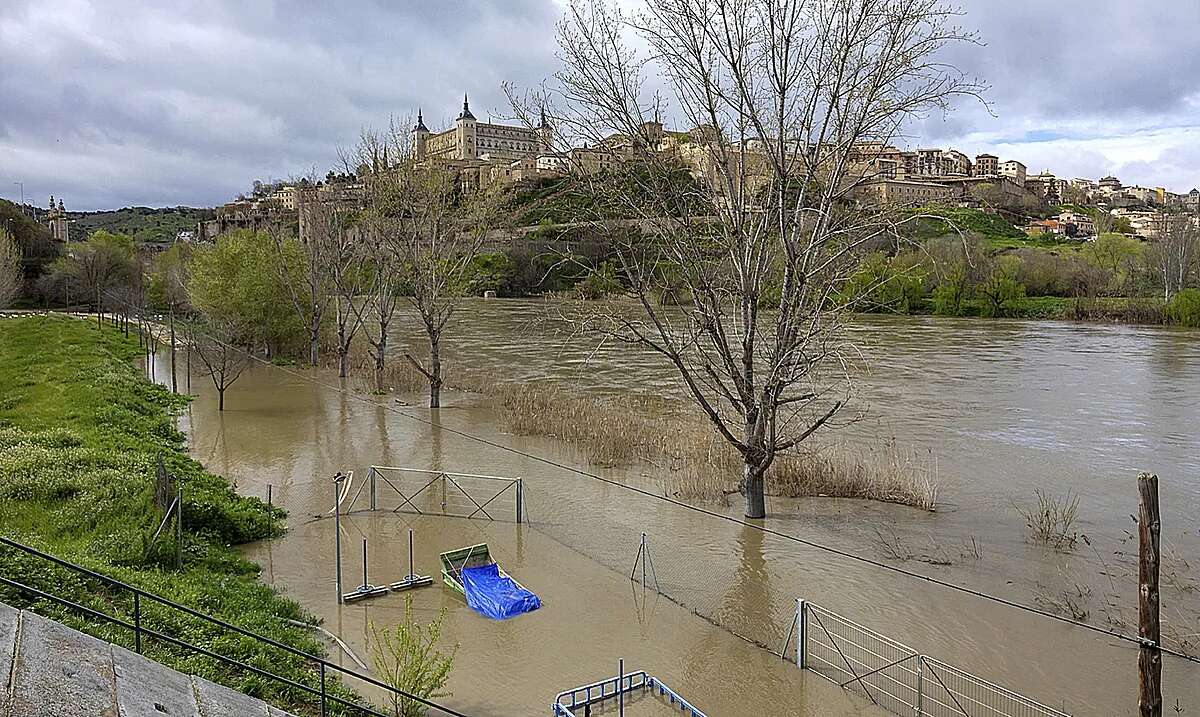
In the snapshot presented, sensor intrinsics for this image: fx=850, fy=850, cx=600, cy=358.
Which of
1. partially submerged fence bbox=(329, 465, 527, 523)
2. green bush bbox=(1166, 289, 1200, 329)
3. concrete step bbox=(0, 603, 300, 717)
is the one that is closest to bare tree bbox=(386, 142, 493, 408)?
partially submerged fence bbox=(329, 465, 527, 523)

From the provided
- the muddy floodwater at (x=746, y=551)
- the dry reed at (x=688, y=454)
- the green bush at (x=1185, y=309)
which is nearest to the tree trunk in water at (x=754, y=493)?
the muddy floodwater at (x=746, y=551)

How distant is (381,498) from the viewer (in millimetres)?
15258

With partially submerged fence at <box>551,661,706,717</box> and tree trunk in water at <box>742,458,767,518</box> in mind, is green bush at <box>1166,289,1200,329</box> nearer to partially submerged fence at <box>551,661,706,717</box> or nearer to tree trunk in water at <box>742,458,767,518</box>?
tree trunk in water at <box>742,458,767,518</box>

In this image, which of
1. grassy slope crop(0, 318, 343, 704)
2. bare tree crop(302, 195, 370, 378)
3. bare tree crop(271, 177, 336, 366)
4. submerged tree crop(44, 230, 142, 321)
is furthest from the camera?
submerged tree crop(44, 230, 142, 321)

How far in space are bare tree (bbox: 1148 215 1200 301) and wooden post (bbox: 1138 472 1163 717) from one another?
61040 millimetres

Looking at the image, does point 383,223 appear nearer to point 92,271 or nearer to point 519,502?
point 519,502

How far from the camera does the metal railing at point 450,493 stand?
14484 millimetres

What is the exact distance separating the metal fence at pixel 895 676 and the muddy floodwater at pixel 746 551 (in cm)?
31

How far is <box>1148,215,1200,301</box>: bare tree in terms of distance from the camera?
60375 mm

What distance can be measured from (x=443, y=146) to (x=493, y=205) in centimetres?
785

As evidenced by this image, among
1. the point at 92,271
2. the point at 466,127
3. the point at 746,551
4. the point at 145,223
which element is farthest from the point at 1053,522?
the point at 145,223

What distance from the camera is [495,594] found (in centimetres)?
1048

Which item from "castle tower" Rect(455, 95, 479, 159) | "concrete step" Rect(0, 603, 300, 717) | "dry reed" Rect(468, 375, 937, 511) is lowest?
"dry reed" Rect(468, 375, 937, 511)

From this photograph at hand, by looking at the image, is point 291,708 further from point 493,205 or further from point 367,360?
point 367,360
